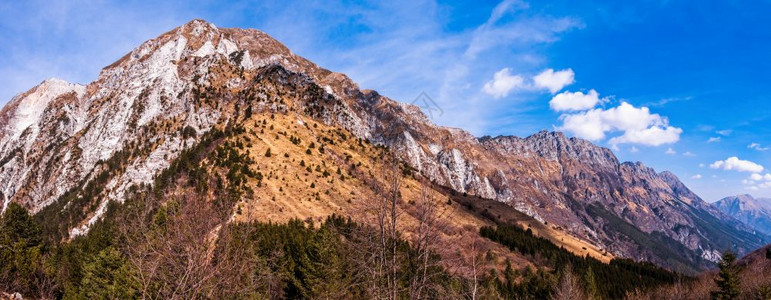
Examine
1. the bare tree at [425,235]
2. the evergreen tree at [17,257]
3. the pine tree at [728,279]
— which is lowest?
the evergreen tree at [17,257]

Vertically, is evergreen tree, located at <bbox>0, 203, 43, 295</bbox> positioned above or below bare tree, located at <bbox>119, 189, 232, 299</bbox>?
below

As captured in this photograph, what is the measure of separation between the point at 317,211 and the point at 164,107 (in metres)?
125

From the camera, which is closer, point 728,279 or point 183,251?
point 183,251

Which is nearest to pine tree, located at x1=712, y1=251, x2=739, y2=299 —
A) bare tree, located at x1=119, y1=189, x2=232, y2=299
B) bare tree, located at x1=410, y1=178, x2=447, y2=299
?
bare tree, located at x1=410, y1=178, x2=447, y2=299

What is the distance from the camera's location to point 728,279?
5797cm

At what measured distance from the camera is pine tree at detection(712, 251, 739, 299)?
57.2m

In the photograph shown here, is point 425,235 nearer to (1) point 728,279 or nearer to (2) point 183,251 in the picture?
(2) point 183,251

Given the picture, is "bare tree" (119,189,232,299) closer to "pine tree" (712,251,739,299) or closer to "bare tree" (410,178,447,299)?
"bare tree" (410,178,447,299)

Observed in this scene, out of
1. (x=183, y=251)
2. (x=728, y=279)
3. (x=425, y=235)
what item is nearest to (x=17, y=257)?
(x=183, y=251)

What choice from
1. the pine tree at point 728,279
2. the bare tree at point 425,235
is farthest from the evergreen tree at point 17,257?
the pine tree at point 728,279

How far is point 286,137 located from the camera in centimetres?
12731

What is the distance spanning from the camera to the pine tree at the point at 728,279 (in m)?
57.2

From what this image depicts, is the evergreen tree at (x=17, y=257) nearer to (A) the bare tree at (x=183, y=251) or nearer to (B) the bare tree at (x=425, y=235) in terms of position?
(A) the bare tree at (x=183, y=251)

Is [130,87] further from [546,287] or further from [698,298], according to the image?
[698,298]
